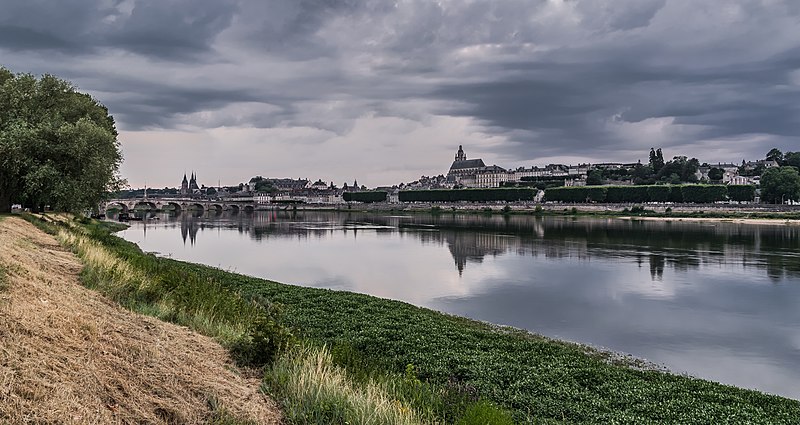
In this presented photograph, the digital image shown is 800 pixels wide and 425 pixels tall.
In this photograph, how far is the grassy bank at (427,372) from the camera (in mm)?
8750

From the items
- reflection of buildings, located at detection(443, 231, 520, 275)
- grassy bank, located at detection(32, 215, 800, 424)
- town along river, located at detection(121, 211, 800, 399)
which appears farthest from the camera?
reflection of buildings, located at detection(443, 231, 520, 275)

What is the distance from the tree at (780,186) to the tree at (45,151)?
390ft

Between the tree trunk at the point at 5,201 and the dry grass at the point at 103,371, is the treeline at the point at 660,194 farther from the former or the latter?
the dry grass at the point at 103,371

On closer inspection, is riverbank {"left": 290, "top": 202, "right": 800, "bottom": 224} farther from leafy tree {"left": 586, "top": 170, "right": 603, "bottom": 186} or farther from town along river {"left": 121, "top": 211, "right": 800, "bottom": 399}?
leafy tree {"left": 586, "top": 170, "right": 603, "bottom": 186}

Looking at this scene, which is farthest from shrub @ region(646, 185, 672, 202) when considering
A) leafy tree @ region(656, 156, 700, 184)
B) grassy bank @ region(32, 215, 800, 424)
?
grassy bank @ region(32, 215, 800, 424)

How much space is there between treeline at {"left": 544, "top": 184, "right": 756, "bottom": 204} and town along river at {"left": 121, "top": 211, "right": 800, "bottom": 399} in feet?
202

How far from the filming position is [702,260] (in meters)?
41.4

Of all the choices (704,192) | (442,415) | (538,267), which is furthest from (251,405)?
(704,192)

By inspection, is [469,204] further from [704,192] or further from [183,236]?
[183,236]

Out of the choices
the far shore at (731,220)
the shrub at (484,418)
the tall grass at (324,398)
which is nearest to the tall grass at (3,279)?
the tall grass at (324,398)

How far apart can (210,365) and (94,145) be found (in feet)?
109

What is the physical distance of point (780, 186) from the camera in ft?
371

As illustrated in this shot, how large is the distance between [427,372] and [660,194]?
124441 millimetres

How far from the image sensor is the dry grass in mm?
6309
